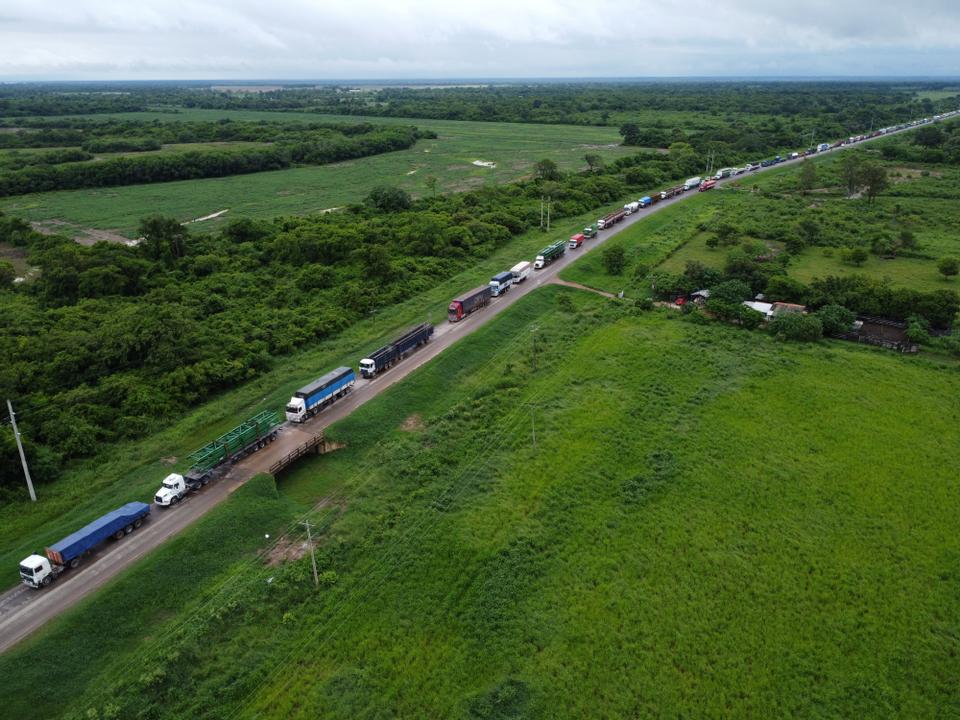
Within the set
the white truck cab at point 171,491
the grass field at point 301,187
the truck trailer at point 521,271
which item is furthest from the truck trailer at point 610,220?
the white truck cab at point 171,491

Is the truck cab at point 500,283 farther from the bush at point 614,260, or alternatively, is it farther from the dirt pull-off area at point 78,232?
the dirt pull-off area at point 78,232

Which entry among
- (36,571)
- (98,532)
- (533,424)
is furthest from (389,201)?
(36,571)

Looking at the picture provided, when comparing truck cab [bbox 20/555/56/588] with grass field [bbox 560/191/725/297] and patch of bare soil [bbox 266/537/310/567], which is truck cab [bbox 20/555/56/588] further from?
grass field [bbox 560/191/725/297]

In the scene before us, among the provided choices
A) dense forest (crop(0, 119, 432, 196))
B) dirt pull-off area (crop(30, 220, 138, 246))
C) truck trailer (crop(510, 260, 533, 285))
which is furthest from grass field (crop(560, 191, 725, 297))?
dense forest (crop(0, 119, 432, 196))

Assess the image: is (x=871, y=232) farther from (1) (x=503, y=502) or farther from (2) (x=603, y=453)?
(1) (x=503, y=502)

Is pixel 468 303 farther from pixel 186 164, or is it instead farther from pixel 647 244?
pixel 186 164

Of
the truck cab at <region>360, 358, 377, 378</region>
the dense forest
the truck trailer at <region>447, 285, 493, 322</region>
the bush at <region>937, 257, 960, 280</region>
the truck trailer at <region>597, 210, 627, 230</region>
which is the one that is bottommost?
the truck cab at <region>360, 358, 377, 378</region>

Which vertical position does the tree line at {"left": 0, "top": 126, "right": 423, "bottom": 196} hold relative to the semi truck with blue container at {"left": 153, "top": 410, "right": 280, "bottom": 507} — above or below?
above
